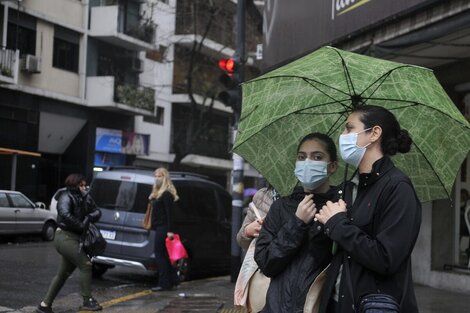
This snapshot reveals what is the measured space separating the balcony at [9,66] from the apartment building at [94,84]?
40 millimetres

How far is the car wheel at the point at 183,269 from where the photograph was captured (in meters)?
11.4

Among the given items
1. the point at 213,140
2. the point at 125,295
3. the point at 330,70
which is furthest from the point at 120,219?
the point at 213,140

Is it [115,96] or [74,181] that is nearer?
[74,181]

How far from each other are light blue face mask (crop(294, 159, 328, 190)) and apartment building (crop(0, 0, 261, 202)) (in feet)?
61.5

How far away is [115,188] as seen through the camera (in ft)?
38.3

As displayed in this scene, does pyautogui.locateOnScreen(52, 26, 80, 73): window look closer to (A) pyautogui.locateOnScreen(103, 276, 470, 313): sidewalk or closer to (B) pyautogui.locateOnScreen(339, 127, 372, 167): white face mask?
(A) pyautogui.locateOnScreen(103, 276, 470, 313): sidewalk

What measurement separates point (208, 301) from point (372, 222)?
689cm

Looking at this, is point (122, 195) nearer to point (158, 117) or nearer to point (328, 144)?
point (328, 144)

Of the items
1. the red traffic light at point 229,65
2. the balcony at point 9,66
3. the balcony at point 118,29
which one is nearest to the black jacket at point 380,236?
the red traffic light at point 229,65

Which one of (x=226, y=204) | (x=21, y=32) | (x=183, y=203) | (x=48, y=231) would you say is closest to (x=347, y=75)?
(x=183, y=203)

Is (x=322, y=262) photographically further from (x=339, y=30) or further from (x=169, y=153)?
(x=169, y=153)

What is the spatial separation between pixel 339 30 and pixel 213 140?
32513mm

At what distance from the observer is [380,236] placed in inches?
A: 114

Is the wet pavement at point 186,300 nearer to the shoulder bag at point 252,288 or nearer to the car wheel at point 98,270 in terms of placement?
the car wheel at point 98,270
